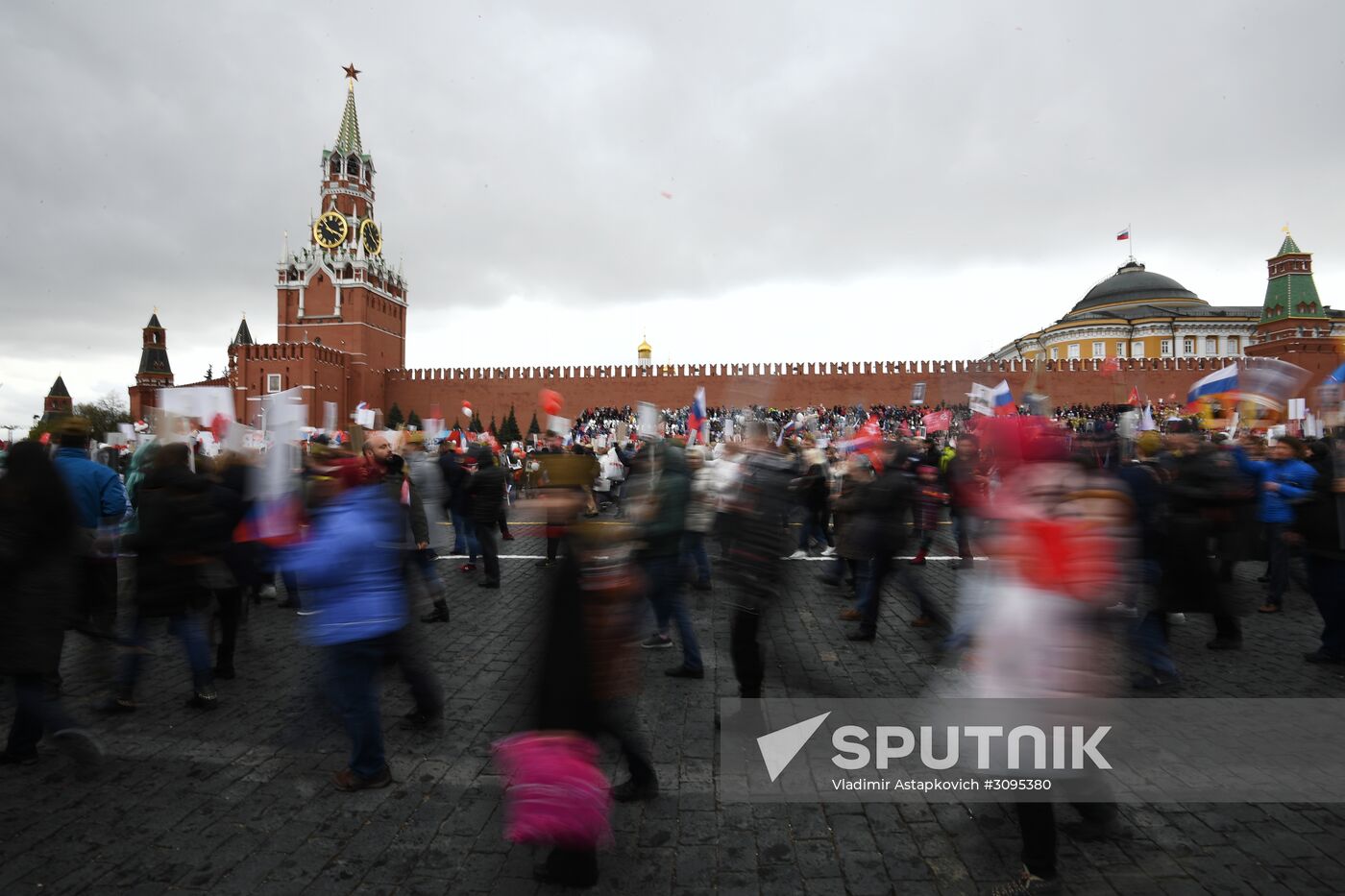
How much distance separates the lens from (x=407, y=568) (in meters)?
3.56

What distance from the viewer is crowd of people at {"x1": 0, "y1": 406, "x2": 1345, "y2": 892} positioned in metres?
2.39

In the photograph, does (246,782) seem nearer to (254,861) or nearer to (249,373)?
(254,861)

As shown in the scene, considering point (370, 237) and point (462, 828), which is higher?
point (370, 237)

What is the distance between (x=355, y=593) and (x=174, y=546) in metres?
1.69

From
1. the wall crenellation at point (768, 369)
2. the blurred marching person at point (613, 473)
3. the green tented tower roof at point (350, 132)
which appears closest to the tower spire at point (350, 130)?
the green tented tower roof at point (350, 132)

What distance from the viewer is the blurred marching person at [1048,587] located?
234cm

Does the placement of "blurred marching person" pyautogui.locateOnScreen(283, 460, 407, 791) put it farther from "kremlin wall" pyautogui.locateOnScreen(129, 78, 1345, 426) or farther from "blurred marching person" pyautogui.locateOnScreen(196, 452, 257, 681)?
"kremlin wall" pyautogui.locateOnScreen(129, 78, 1345, 426)

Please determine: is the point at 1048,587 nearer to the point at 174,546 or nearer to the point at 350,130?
the point at 174,546

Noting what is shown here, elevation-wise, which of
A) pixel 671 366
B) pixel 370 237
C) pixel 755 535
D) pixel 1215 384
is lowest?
Result: pixel 755 535

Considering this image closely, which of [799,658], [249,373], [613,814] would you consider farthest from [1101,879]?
[249,373]

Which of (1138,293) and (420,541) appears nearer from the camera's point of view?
Result: (420,541)

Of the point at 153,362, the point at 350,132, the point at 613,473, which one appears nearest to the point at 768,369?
the point at 613,473

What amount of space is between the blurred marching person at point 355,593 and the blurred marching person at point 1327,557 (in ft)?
19.1

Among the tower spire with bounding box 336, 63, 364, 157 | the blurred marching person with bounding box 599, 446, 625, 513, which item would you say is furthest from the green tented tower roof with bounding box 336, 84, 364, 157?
the blurred marching person with bounding box 599, 446, 625, 513
